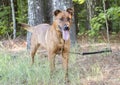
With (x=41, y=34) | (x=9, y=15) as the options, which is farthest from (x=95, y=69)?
(x=9, y=15)

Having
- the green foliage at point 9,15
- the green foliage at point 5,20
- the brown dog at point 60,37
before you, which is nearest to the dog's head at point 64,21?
the brown dog at point 60,37

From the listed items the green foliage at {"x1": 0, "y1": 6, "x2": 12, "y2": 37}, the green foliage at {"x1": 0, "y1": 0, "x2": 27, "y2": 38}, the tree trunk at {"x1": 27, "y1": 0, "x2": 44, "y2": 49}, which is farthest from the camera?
the green foliage at {"x1": 0, "y1": 6, "x2": 12, "y2": 37}

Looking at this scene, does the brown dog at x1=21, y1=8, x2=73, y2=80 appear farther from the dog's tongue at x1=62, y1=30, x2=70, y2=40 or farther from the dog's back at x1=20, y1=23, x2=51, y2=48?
the dog's back at x1=20, y1=23, x2=51, y2=48

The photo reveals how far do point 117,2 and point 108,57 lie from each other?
9.96m

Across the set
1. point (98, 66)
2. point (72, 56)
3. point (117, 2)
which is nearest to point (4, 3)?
point (117, 2)

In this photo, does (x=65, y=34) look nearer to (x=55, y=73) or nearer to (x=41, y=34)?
(x=55, y=73)

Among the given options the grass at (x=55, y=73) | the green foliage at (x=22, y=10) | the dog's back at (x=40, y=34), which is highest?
the green foliage at (x=22, y=10)

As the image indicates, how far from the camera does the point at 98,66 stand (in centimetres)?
646

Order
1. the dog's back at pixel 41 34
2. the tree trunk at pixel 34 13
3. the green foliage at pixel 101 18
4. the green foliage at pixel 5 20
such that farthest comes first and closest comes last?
the green foliage at pixel 5 20
the tree trunk at pixel 34 13
the green foliage at pixel 101 18
the dog's back at pixel 41 34

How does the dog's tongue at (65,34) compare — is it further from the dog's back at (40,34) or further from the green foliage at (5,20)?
the green foliage at (5,20)

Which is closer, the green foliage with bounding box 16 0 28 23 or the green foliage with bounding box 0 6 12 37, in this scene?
the green foliage with bounding box 16 0 28 23

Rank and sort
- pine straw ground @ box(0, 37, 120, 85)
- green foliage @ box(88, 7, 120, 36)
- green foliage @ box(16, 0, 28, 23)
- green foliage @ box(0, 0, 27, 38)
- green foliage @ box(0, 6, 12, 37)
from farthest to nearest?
green foliage @ box(0, 6, 12, 37), green foliage @ box(0, 0, 27, 38), green foliage @ box(16, 0, 28, 23), green foliage @ box(88, 7, 120, 36), pine straw ground @ box(0, 37, 120, 85)

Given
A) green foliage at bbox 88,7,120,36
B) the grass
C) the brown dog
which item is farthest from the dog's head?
green foliage at bbox 88,7,120,36

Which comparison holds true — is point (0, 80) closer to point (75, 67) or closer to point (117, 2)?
point (75, 67)
